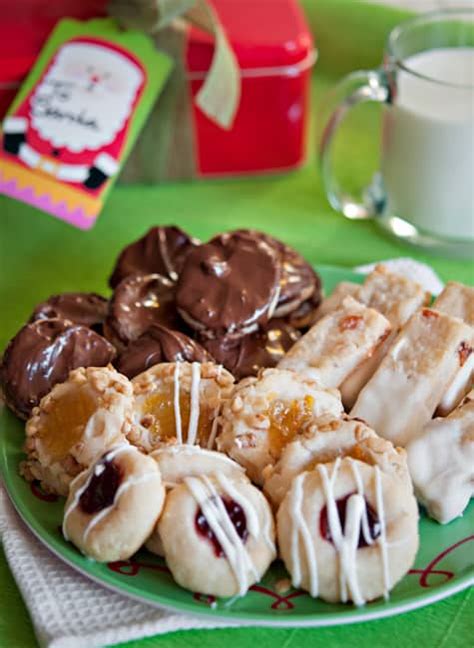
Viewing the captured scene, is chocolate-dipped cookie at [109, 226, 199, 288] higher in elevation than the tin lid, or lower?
lower

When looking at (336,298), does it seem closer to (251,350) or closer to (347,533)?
(251,350)

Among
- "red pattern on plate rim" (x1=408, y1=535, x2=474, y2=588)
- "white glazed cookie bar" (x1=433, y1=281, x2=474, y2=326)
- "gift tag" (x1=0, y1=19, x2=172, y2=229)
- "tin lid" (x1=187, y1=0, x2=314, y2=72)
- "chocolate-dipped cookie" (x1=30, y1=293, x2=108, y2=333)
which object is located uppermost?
"tin lid" (x1=187, y1=0, x2=314, y2=72)

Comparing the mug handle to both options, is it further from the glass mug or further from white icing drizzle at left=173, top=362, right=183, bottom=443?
white icing drizzle at left=173, top=362, right=183, bottom=443

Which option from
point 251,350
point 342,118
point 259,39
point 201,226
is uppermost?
point 259,39

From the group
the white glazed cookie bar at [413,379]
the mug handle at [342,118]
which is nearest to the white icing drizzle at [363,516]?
the white glazed cookie bar at [413,379]

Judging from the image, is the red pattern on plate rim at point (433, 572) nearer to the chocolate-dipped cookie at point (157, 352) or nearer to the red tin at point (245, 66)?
the chocolate-dipped cookie at point (157, 352)

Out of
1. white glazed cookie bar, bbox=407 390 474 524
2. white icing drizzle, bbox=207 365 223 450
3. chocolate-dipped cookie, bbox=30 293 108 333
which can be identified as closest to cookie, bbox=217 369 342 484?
white icing drizzle, bbox=207 365 223 450

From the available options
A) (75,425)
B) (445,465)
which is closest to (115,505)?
(75,425)
